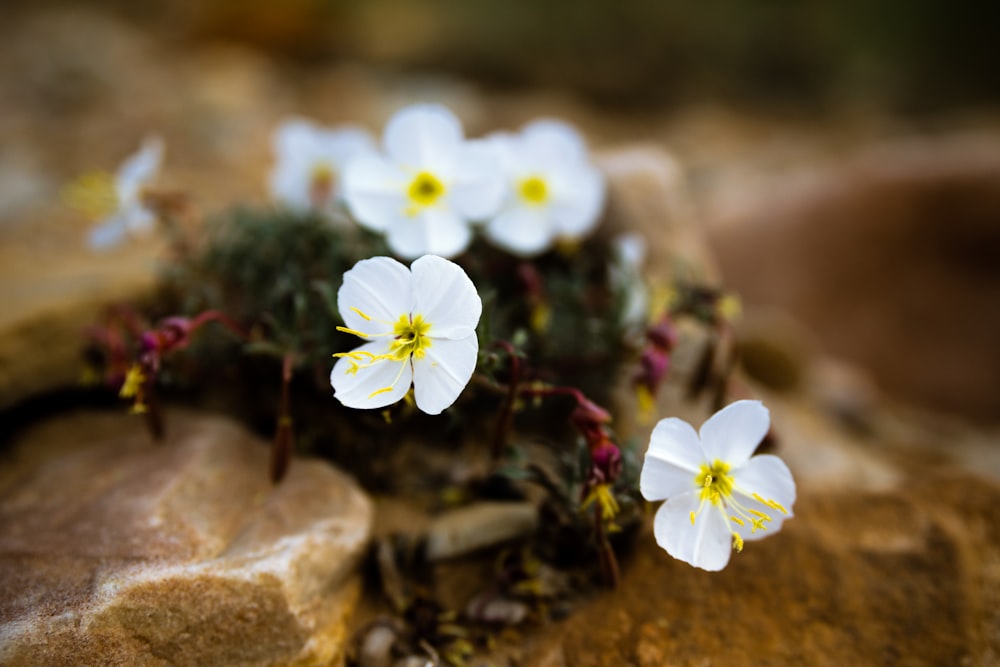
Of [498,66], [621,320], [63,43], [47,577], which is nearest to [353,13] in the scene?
[498,66]

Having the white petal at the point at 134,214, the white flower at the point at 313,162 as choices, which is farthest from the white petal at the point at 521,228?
the white petal at the point at 134,214

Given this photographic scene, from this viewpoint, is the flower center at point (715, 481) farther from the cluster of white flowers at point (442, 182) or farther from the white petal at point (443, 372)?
the cluster of white flowers at point (442, 182)

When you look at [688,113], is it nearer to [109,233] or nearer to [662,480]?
[109,233]

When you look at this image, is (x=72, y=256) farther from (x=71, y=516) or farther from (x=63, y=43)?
(x=63, y=43)

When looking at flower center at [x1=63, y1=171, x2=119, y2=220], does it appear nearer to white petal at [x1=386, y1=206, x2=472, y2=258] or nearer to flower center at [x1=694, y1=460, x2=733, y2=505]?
white petal at [x1=386, y1=206, x2=472, y2=258]

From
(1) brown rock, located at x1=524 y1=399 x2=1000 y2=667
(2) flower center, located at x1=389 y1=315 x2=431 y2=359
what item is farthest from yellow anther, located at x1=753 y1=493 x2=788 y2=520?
(2) flower center, located at x1=389 y1=315 x2=431 y2=359

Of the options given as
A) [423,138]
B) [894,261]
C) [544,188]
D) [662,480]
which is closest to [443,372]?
[662,480]
